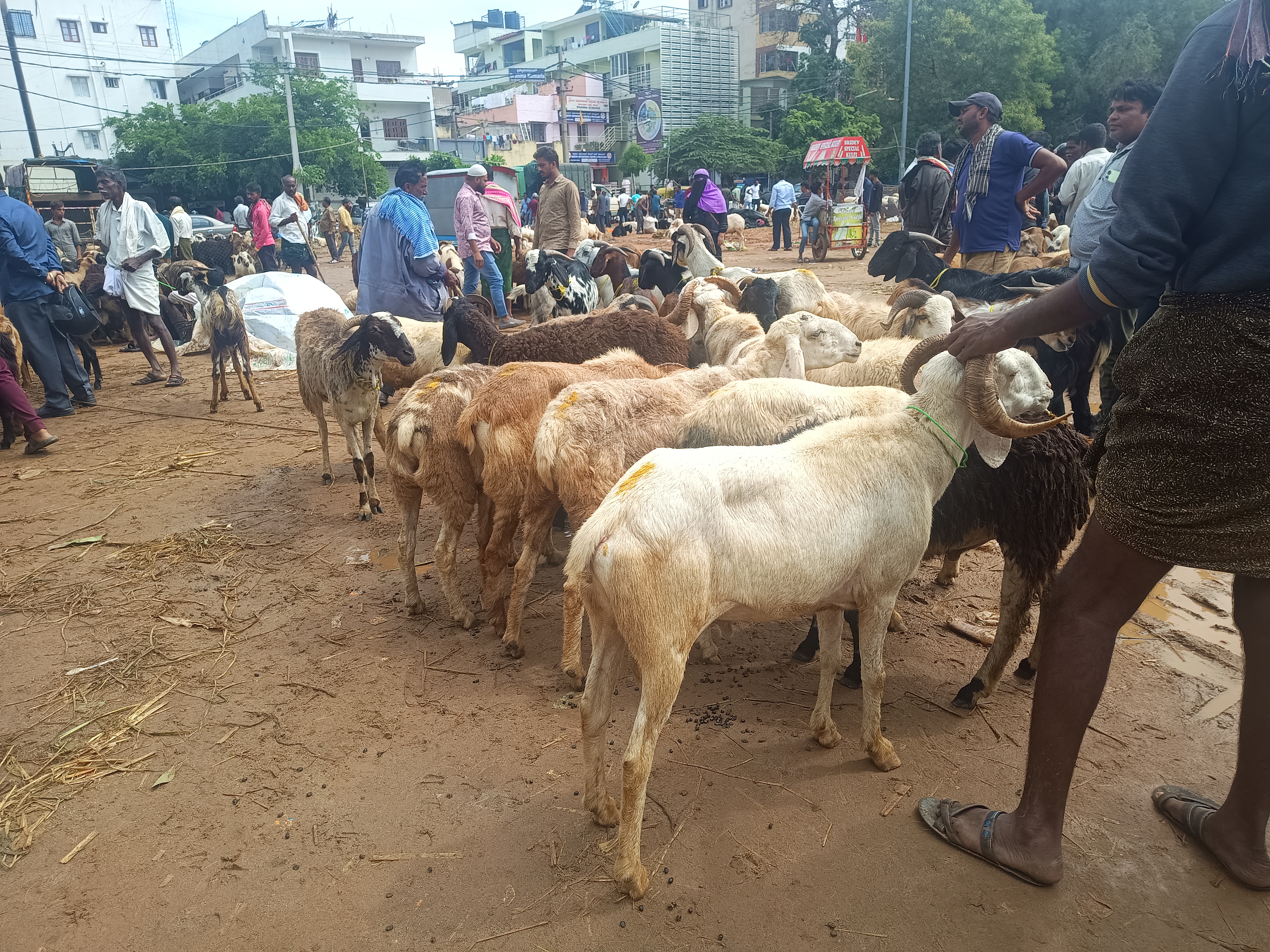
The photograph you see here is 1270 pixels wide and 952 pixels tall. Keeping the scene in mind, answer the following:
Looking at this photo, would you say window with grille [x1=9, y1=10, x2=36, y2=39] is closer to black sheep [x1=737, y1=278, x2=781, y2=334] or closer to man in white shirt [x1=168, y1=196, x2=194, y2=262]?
man in white shirt [x1=168, y1=196, x2=194, y2=262]

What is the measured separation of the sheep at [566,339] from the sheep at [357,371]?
463 millimetres

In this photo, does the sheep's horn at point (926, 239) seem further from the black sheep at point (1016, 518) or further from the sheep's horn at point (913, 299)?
the black sheep at point (1016, 518)

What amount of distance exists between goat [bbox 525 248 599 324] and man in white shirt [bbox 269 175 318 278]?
666 cm

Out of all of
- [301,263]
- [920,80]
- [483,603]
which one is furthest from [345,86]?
[483,603]

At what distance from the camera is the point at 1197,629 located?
148 inches

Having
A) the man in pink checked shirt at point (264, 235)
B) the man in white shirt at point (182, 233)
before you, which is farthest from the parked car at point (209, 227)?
the man in pink checked shirt at point (264, 235)

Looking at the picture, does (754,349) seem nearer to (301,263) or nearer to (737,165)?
(301,263)

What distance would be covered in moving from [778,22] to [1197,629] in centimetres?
6092

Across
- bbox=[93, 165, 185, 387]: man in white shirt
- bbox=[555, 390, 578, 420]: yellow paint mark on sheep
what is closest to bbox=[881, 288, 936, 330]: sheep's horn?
bbox=[555, 390, 578, 420]: yellow paint mark on sheep

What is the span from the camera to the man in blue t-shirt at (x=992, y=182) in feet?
19.7

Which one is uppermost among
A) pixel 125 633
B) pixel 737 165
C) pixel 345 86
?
pixel 345 86

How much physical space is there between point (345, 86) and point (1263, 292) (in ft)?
181

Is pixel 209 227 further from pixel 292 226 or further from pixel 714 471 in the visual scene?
pixel 714 471

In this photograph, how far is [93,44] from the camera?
58.2 metres
